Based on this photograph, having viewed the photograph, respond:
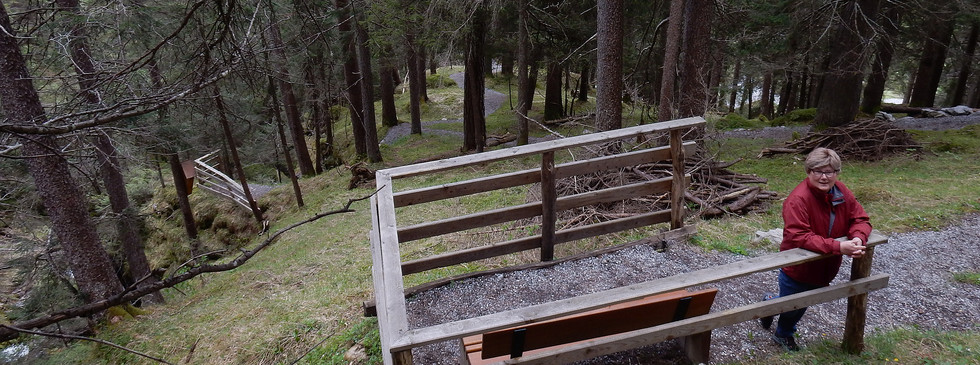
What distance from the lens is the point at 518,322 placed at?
269cm

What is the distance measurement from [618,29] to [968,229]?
5519mm

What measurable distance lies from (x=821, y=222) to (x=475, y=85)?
12.5 meters

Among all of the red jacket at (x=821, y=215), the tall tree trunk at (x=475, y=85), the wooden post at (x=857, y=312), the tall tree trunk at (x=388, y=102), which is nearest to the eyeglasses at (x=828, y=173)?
the red jacket at (x=821, y=215)

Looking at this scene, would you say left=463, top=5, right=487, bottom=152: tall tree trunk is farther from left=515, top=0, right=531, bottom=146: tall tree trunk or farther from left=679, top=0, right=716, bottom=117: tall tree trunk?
left=679, top=0, right=716, bottom=117: tall tree trunk

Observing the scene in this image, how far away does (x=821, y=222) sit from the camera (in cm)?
344

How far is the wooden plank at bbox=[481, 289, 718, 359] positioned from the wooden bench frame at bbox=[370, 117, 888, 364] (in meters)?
0.06

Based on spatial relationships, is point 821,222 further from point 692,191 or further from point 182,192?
point 182,192

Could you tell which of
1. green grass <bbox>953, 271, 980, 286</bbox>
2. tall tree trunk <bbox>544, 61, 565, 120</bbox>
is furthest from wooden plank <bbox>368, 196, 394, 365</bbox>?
tall tree trunk <bbox>544, 61, 565, 120</bbox>

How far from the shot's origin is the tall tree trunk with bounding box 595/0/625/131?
8.12 metres

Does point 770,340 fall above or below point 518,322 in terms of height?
below

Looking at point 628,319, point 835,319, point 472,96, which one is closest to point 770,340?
point 835,319

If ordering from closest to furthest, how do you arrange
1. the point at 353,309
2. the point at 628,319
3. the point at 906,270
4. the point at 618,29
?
1. the point at 628,319
2. the point at 906,270
3. the point at 353,309
4. the point at 618,29

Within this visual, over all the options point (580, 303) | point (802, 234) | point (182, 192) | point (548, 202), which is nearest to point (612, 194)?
point (548, 202)

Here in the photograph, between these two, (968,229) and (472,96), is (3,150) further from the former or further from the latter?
(472,96)
